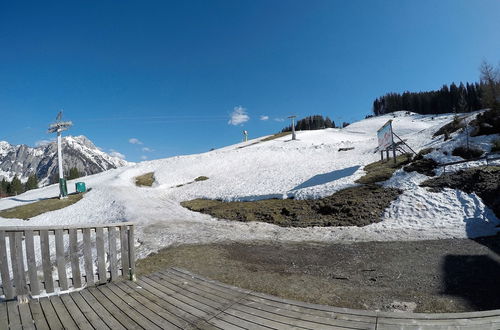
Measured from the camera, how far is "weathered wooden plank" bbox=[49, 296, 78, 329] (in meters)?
4.51

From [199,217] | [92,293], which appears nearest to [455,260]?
[92,293]

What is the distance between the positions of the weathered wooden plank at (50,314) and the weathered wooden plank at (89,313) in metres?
0.39

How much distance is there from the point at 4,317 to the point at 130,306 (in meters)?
2.06

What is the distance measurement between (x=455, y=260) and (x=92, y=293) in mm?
10033

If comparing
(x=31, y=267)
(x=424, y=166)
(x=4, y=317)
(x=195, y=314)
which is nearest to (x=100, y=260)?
(x=31, y=267)

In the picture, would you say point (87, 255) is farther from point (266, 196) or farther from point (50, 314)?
point (266, 196)

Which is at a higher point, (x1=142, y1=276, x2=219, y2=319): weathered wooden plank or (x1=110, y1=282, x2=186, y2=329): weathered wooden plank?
(x1=110, y1=282, x2=186, y2=329): weathered wooden plank

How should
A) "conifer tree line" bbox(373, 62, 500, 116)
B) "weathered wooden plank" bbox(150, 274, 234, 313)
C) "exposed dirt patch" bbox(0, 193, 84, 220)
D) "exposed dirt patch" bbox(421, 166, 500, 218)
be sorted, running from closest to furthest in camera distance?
"weathered wooden plank" bbox(150, 274, 234, 313) < "exposed dirt patch" bbox(421, 166, 500, 218) < "exposed dirt patch" bbox(0, 193, 84, 220) < "conifer tree line" bbox(373, 62, 500, 116)

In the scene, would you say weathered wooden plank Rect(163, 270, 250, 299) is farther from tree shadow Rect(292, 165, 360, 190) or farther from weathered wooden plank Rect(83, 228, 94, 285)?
tree shadow Rect(292, 165, 360, 190)

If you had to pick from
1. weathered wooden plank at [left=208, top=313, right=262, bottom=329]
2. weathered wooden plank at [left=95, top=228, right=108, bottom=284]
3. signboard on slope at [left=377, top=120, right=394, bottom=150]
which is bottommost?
weathered wooden plank at [left=208, top=313, right=262, bottom=329]

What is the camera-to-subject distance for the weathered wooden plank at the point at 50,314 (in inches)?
176

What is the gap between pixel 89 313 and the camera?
16.1ft

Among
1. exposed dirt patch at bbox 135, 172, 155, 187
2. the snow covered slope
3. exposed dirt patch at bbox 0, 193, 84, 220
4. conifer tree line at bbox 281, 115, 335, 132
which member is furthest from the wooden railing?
conifer tree line at bbox 281, 115, 335, 132

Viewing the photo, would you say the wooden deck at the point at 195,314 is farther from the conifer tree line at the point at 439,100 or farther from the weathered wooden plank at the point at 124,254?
the conifer tree line at the point at 439,100
